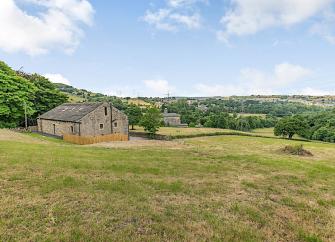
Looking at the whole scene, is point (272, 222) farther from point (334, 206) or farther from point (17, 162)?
point (17, 162)

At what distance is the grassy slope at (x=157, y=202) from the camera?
7.48 metres

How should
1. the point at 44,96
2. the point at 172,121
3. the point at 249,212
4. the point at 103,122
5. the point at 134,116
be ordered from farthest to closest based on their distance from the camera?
the point at 172,121 → the point at 134,116 → the point at 44,96 → the point at 103,122 → the point at 249,212

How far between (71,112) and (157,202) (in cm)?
4339

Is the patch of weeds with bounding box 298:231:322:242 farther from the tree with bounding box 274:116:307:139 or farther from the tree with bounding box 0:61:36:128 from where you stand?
the tree with bounding box 274:116:307:139

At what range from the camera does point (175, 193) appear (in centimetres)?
1110

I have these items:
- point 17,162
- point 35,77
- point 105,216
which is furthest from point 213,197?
point 35,77

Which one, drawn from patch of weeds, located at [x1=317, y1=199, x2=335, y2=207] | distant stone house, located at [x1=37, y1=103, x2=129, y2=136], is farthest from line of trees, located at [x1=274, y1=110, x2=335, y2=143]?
patch of weeds, located at [x1=317, y1=199, x2=335, y2=207]

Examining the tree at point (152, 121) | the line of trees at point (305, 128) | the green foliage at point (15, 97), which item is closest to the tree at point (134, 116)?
the tree at point (152, 121)

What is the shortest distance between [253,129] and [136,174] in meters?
110

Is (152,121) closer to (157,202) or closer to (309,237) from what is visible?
(157,202)

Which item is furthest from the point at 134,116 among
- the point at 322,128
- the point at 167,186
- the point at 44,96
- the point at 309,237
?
the point at 309,237

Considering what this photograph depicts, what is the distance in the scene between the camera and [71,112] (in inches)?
1944

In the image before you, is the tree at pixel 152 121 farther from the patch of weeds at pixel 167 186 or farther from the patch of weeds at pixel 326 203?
the patch of weeds at pixel 326 203

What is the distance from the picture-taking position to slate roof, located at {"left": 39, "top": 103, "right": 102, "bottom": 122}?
4600cm
